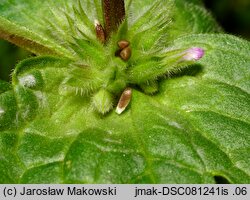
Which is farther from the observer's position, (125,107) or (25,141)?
(125,107)

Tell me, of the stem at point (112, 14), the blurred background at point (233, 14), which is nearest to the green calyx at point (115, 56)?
the stem at point (112, 14)

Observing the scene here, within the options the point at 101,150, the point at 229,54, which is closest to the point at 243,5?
the point at 229,54

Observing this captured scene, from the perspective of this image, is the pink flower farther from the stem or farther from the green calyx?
the stem

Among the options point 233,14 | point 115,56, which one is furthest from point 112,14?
point 233,14

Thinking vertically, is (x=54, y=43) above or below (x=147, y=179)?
above

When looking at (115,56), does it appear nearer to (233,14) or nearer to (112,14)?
(112,14)

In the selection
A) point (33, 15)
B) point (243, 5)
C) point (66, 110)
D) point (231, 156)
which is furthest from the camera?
point (243, 5)

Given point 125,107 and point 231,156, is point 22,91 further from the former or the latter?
point 231,156
